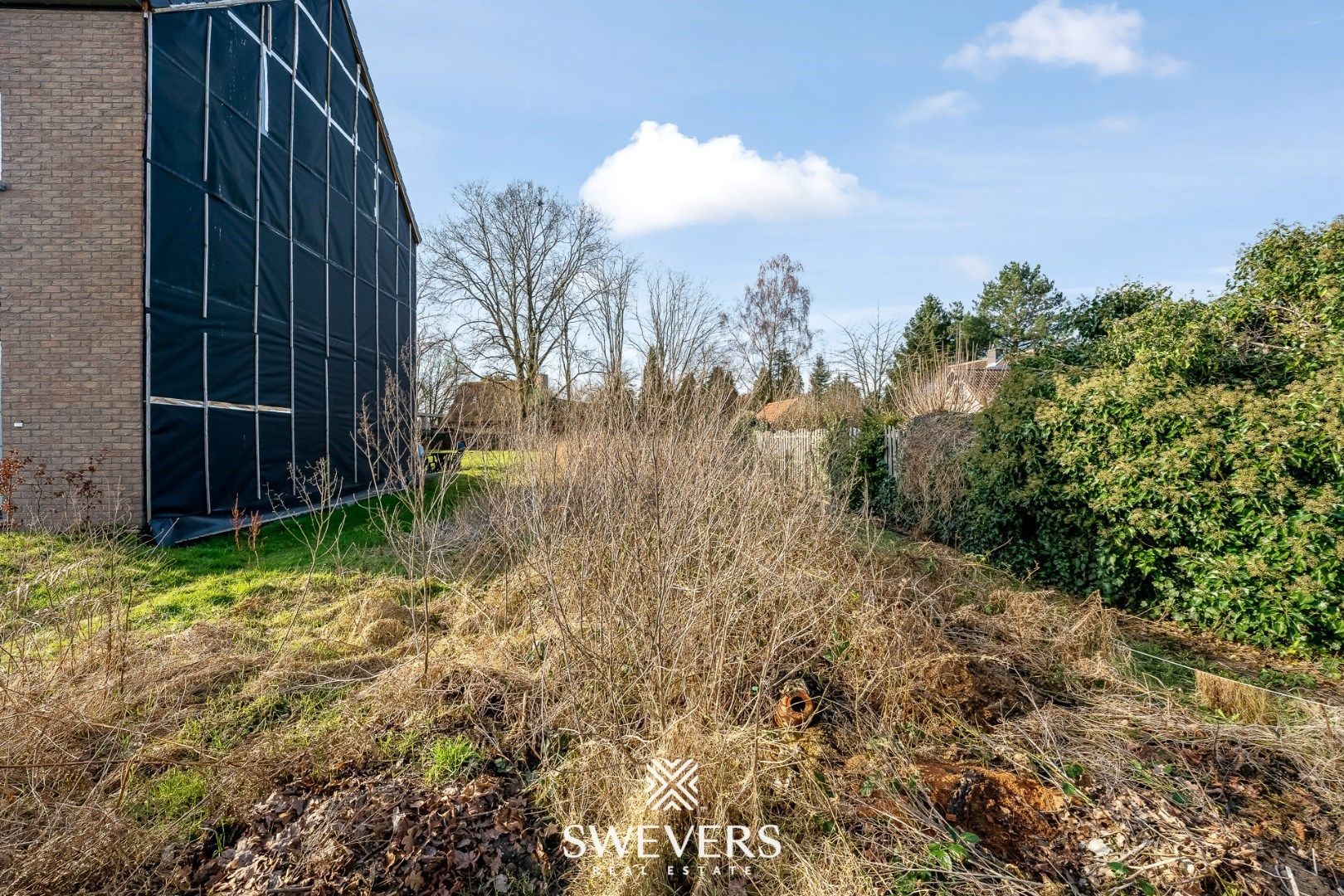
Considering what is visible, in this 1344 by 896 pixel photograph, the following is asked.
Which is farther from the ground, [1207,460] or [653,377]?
[653,377]

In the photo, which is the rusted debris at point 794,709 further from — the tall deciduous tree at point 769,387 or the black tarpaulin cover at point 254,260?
the black tarpaulin cover at point 254,260

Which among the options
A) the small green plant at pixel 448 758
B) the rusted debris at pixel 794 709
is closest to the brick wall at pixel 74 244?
the small green plant at pixel 448 758

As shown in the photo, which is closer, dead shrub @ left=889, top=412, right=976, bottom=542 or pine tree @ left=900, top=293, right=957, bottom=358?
dead shrub @ left=889, top=412, right=976, bottom=542

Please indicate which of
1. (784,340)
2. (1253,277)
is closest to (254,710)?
(1253,277)

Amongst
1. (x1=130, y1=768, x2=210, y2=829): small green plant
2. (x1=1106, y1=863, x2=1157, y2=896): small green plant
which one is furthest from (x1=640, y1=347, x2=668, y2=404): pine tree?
(x1=1106, y1=863, x2=1157, y2=896): small green plant

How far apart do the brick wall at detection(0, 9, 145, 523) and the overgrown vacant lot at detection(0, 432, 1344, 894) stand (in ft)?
13.3

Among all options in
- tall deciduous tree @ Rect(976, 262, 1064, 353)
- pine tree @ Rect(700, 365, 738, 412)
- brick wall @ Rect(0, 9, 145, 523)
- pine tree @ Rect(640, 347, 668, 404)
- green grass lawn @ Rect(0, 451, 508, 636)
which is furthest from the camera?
tall deciduous tree @ Rect(976, 262, 1064, 353)

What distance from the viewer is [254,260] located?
9195 mm

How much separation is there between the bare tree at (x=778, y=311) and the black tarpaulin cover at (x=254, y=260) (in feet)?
59.3

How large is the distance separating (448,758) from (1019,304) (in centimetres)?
3156

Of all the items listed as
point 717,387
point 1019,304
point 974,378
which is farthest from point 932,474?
point 1019,304

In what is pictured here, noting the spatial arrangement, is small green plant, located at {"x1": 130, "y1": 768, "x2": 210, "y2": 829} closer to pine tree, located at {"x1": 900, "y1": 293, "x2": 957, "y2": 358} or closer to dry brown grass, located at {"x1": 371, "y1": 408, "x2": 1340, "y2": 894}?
dry brown grass, located at {"x1": 371, "y1": 408, "x2": 1340, "y2": 894}

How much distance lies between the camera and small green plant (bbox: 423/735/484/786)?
302cm

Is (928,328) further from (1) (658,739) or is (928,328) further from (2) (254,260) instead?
(1) (658,739)
